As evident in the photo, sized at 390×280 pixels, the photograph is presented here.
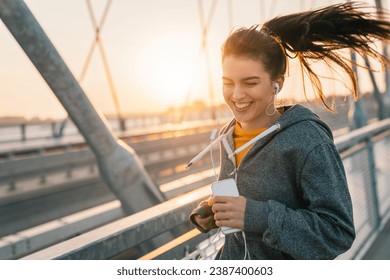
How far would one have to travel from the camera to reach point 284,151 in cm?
152

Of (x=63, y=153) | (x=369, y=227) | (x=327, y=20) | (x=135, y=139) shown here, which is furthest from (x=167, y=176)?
(x=327, y=20)

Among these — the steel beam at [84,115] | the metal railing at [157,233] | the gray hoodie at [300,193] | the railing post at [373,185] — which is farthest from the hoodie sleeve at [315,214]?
the railing post at [373,185]

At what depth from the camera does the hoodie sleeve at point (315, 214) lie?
145 centimetres

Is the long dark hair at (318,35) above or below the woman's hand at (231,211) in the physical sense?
above

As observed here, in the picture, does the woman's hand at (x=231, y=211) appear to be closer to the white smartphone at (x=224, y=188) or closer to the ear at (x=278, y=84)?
the white smartphone at (x=224, y=188)

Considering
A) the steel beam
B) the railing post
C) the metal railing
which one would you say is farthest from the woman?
the railing post

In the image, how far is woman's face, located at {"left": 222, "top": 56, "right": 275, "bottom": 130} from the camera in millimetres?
1594

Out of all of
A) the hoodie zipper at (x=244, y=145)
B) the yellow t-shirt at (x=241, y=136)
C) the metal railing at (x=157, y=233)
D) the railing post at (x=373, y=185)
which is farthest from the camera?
the railing post at (x=373, y=185)

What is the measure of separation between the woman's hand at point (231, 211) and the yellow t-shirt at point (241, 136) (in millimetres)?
237

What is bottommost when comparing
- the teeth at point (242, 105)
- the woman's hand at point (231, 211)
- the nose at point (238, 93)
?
the woman's hand at point (231, 211)

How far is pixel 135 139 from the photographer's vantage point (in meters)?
17.0

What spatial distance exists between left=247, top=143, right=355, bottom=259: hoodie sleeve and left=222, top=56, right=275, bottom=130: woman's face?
0.26 m

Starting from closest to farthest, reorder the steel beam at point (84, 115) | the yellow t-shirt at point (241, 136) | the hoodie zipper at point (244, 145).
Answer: the hoodie zipper at point (244, 145) < the yellow t-shirt at point (241, 136) < the steel beam at point (84, 115)
